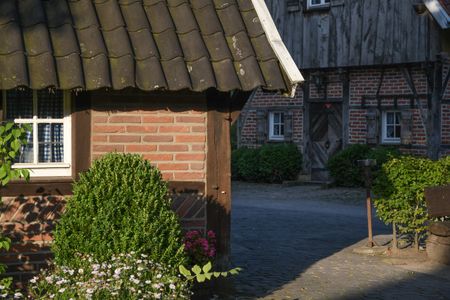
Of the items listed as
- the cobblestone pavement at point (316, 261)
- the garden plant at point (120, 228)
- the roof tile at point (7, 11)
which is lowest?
the cobblestone pavement at point (316, 261)

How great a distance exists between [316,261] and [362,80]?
12998mm

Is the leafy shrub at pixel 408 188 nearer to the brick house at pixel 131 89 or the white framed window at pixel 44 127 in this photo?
the brick house at pixel 131 89

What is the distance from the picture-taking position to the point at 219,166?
29.4ft

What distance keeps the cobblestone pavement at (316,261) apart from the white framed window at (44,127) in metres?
2.40

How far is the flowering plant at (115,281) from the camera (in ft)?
20.5

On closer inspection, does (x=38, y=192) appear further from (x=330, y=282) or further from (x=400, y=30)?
(x=400, y=30)

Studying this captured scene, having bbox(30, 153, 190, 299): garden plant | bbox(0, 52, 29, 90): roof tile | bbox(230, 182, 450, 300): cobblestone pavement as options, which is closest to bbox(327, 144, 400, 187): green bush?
bbox(230, 182, 450, 300): cobblestone pavement

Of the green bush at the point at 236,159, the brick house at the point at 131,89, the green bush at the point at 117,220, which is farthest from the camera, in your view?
the green bush at the point at 236,159

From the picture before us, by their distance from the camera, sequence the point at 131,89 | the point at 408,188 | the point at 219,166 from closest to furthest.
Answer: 1. the point at 131,89
2. the point at 219,166
3. the point at 408,188

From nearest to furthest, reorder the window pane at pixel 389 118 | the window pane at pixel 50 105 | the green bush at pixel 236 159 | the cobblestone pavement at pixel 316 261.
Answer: the window pane at pixel 50 105, the cobblestone pavement at pixel 316 261, the window pane at pixel 389 118, the green bush at pixel 236 159

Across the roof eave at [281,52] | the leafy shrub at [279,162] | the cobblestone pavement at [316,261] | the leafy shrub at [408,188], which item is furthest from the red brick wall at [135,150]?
the leafy shrub at [279,162]

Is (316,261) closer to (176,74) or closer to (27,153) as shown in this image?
(176,74)

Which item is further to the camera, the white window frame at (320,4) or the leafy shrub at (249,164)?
Result: the leafy shrub at (249,164)

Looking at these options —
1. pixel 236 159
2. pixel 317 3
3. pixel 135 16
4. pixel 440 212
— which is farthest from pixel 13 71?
pixel 236 159
